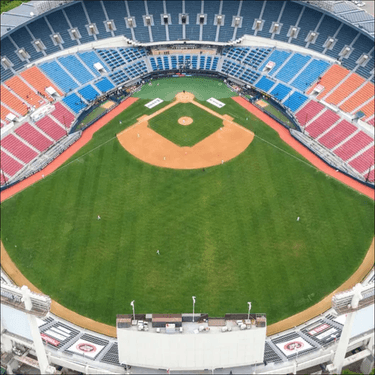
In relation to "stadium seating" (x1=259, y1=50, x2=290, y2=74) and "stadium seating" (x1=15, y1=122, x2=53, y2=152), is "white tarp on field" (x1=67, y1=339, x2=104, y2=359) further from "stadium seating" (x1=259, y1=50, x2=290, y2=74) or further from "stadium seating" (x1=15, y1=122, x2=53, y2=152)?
"stadium seating" (x1=259, y1=50, x2=290, y2=74)

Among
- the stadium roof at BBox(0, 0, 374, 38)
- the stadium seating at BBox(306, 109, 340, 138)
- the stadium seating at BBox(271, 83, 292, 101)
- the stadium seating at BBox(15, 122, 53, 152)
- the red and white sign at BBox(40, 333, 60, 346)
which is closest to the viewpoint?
the red and white sign at BBox(40, 333, 60, 346)

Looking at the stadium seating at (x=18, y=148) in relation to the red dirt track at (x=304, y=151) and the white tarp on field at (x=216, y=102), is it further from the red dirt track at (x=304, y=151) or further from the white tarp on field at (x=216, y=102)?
the red dirt track at (x=304, y=151)

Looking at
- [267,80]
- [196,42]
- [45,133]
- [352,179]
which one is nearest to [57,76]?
[45,133]

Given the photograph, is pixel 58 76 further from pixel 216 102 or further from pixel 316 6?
pixel 316 6

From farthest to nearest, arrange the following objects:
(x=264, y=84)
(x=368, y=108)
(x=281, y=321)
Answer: (x=264, y=84)
(x=368, y=108)
(x=281, y=321)

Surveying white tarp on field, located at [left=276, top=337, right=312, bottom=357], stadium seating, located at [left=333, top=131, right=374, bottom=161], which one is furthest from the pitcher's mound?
white tarp on field, located at [left=276, top=337, right=312, bottom=357]

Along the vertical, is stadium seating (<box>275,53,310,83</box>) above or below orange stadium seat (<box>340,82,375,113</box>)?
above

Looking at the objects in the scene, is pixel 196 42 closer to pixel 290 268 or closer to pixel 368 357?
pixel 290 268

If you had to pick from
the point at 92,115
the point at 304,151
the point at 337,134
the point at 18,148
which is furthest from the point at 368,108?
the point at 18,148
